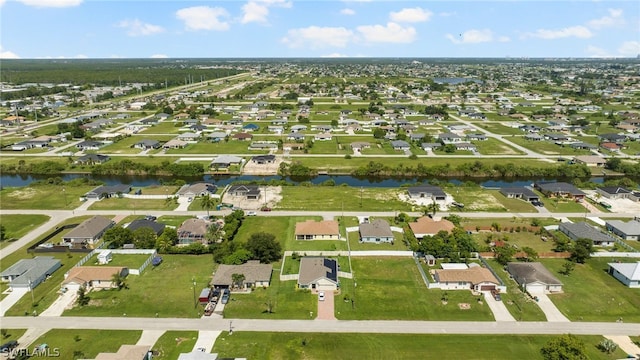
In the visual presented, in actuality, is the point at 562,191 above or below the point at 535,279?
above

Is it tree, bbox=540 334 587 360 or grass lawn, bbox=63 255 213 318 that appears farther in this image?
grass lawn, bbox=63 255 213 318

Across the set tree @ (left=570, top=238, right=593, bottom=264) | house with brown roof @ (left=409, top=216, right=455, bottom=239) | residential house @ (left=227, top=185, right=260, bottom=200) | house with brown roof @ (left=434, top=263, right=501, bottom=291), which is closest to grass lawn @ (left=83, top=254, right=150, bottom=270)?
residential house @ (left=227, top=185, right=260, bottom=200)

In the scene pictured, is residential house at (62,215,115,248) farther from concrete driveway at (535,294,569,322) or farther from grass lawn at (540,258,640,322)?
grass lawn at (540,258,640,322)

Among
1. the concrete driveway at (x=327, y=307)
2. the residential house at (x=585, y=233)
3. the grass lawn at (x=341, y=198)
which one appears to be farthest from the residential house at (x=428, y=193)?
the concrete driveway at (x=327, y=307)

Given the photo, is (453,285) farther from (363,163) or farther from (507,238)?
(363,163)

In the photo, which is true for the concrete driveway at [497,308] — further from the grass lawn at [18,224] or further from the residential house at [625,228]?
the grass lawn at [18,224]

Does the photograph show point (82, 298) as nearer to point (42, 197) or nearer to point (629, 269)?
point (42, 197)

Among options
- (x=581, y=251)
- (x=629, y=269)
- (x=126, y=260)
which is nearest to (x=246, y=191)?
(x=126, y=260)
